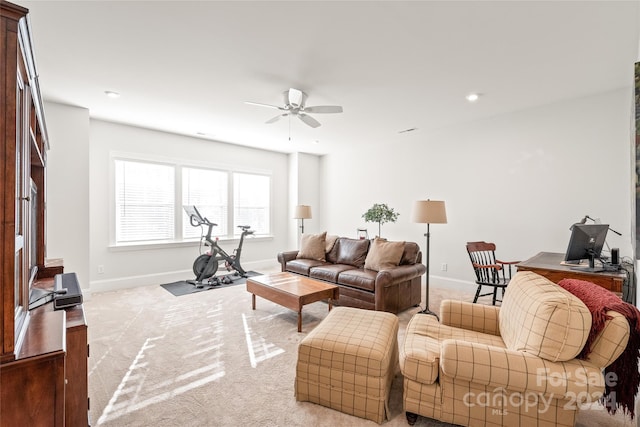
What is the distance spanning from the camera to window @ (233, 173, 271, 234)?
634 cm

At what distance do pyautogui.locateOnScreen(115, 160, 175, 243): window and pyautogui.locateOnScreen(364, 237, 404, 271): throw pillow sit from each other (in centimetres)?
373

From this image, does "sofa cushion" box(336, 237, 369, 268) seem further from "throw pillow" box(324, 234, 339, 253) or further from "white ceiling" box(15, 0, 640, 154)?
"white ceiling" box(15, 0, 640, 154)

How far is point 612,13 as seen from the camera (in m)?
2.12

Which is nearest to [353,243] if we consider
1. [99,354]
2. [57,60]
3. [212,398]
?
[212,398]

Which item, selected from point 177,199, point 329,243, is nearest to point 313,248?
point 329,243

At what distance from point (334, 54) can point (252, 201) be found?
14.5 feet

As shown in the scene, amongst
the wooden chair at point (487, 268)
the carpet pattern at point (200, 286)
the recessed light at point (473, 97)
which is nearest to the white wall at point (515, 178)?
the wooden chair at point (487, 268)

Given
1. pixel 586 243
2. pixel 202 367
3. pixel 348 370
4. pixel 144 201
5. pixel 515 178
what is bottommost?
pixel 202 367

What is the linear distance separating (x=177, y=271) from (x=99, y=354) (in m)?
2.94

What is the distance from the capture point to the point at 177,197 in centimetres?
548

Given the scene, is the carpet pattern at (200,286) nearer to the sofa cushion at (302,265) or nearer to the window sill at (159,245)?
the window sill at (159,245)

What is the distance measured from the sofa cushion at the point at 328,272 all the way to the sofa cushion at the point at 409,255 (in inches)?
29.3

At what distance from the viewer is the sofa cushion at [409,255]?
13.1 feet

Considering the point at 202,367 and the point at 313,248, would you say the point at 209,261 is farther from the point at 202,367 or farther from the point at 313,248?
the point at 202,367
